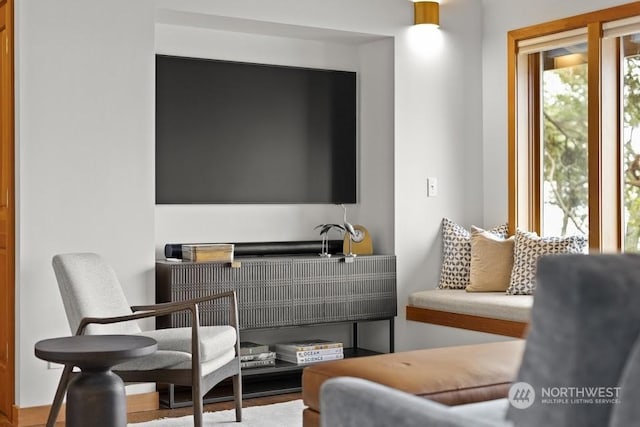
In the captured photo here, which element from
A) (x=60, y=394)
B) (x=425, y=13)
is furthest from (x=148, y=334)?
(x=425, y=13)

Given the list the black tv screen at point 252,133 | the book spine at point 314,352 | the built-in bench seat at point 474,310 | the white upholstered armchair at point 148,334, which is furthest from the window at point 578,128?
the white upholstered armchair at point 148,334

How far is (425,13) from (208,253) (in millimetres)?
2023

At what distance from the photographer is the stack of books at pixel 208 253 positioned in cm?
475

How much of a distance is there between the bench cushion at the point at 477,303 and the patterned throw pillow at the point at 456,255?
0.22 feet

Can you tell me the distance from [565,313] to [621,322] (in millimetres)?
79

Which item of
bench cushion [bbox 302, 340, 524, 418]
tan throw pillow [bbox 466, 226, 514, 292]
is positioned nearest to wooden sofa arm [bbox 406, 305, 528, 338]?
tan throw pillow [bbox 466, 226, 514, 292]

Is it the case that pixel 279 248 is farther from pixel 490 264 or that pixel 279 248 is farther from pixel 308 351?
pixel 490 264

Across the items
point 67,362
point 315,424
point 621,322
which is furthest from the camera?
point 67,362

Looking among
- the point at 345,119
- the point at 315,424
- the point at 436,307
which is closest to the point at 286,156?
the point at 345,119

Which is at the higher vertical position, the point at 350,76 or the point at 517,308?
the point at 350,76

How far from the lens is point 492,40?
5.80m

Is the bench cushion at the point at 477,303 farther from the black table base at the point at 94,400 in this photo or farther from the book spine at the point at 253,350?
the black table base at the point at 94,400

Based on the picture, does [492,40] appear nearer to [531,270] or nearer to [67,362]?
[531,270]

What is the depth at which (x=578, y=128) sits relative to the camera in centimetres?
535
